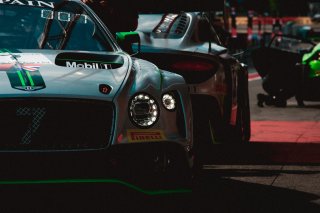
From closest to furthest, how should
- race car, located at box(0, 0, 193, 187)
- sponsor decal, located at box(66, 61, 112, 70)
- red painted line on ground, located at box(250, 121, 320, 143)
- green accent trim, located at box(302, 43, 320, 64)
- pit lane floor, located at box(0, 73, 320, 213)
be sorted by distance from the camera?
1. pit lane floor, located at box(0, 73, 320, 213)
2. race car, located at box(0, 0, 193, 187)
3. sponsor decal, located at box(66, 61, 112, 70)
4. red painted line on ground, located at box(250, 121, 320, 143)
5. green accent trim, located at box(302, 43, 320, 64)

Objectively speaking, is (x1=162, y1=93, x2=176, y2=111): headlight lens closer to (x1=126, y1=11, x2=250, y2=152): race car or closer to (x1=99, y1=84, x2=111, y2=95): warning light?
(x1=99, y1=84, x2=111, y2=95): warning light

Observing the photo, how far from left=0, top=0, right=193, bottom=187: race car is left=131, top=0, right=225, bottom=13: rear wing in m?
4.32

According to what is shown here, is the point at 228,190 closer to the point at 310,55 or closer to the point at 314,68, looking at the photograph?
the point at 314,68

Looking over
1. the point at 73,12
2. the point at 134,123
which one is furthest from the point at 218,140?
the point at 134,123

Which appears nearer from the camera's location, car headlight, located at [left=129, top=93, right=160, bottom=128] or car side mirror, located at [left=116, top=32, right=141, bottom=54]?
car headlight, located at [left=129, top=93, right=160, bottom=128]

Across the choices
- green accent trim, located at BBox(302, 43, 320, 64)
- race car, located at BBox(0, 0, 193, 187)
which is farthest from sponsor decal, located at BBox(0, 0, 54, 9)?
green accent trim, located at BBox(302, 43, 320, 64)

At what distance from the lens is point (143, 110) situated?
213 inches

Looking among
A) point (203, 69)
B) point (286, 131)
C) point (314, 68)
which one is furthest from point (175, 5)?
point (314, 68)

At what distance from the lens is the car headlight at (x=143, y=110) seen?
17.6 ft

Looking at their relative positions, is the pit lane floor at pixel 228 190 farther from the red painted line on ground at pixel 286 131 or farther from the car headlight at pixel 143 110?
the car headlight at pixel 143 110

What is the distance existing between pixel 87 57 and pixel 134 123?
94 centimetres

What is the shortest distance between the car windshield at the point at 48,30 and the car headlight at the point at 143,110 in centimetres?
135

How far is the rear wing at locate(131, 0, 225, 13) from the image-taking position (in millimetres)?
10227

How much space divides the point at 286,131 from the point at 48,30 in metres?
5.64
